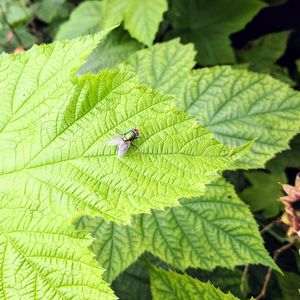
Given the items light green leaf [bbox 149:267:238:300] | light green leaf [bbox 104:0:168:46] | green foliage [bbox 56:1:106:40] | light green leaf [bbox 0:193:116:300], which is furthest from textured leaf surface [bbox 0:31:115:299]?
green foliage [bbox 56:1:106:40]

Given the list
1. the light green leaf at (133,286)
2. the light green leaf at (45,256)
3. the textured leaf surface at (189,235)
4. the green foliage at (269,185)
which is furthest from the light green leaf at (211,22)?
the light green leaf at (45,256)

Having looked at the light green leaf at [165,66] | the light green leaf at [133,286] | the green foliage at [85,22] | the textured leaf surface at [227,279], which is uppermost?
the green foliage at [85,22]

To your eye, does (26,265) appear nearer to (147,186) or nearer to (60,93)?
(147,186)

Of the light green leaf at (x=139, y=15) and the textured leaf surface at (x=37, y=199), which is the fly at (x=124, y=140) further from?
the light green leaf at (x=139, y=15)

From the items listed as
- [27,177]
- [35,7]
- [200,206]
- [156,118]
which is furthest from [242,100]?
[35,7]

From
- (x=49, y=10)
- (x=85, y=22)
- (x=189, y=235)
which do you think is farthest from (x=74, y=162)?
(x=49, y=10)

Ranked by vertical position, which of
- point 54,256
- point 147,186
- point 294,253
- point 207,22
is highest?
point 207,22
